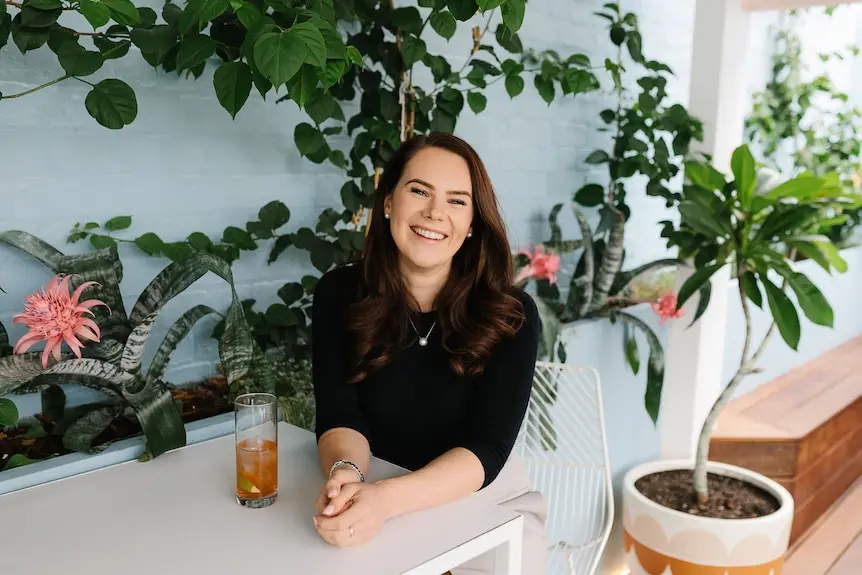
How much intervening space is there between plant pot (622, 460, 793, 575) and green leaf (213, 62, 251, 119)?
5.99 ft

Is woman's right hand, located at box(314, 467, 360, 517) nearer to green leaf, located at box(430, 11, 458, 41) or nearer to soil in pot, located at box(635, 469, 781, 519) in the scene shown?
green leaf, located at box(430, 11, 458, 41)

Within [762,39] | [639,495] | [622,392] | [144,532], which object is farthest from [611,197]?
[762,39]

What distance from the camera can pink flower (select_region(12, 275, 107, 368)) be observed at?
1.33 m

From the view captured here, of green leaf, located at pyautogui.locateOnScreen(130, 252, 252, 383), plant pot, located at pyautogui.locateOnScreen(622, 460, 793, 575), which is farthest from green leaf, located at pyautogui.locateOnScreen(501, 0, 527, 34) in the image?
plant pot, located at pyautogui.locateOnScreen(622, 460, 793, 575)

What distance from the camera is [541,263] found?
235 centimetres

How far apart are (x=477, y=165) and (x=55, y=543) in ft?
3.25

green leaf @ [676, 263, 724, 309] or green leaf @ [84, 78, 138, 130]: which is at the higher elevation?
green leaf @ [84, 78, 138, 130]

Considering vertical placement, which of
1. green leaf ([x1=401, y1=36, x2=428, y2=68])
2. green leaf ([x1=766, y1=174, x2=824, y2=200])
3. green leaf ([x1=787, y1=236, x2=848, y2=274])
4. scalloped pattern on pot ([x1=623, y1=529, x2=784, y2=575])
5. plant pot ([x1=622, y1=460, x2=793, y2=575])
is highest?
green leaf ([x1=401, y1=36, x2=428, y2=68])

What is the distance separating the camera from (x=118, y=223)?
167 cm

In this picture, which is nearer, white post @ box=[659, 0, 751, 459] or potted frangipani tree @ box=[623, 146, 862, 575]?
potted frangipani tree @ box=[623, 146, 862, 575]

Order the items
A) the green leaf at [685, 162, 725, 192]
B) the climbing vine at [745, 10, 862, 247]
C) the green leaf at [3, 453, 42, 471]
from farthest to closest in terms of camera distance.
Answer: the climbing vine at [745, 10, 862, 247] → the green leaf at [685, 162, 725, 192] → the green leaf at [3, 453, 42, 471]

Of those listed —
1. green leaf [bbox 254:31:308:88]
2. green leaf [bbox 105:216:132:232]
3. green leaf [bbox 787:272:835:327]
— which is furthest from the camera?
green leaf [bbox 787:272:835:327]

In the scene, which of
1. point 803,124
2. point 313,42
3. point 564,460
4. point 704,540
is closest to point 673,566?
point 704,540

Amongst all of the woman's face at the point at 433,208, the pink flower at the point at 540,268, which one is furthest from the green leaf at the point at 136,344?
the pink flower at the point at 540,268
